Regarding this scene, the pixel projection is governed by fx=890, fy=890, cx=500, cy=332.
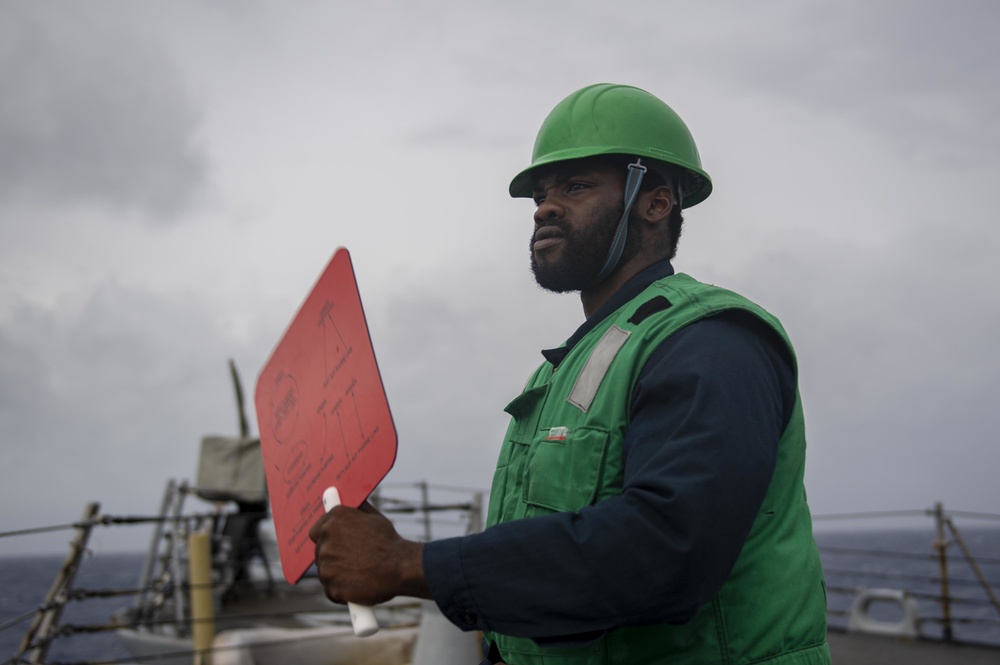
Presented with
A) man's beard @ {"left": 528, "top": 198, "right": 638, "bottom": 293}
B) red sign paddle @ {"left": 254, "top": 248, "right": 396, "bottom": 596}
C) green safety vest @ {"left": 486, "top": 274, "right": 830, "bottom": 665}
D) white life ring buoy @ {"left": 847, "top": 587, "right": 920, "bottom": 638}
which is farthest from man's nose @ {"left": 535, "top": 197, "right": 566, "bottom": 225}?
white life ring buoy @ {"left": 847, "top": 587, "right": 920, "bottom": 638}

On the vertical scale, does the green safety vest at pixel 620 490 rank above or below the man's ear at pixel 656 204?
below

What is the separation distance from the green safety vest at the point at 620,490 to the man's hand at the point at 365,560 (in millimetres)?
275

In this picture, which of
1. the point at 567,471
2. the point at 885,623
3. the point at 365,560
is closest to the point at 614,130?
the point at 567,471

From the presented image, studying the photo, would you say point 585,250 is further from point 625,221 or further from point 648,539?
point 648,539

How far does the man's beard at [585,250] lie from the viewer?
204 centimetres

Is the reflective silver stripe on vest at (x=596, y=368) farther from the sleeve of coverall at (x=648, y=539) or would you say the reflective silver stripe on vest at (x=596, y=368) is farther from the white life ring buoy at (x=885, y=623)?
the white life ring buoy at (x=885, y=623)

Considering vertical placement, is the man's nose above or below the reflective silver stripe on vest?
A: above

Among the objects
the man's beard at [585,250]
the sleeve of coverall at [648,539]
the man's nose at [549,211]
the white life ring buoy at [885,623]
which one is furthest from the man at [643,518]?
the white life ring buoy at [885,623]

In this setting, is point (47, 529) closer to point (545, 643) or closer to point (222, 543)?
point (545, 643)

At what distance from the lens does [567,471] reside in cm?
164

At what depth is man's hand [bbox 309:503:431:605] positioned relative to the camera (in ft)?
4.73

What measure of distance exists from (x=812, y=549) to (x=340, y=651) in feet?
16.9

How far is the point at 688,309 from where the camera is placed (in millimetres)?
1627

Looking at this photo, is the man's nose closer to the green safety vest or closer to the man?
the man
